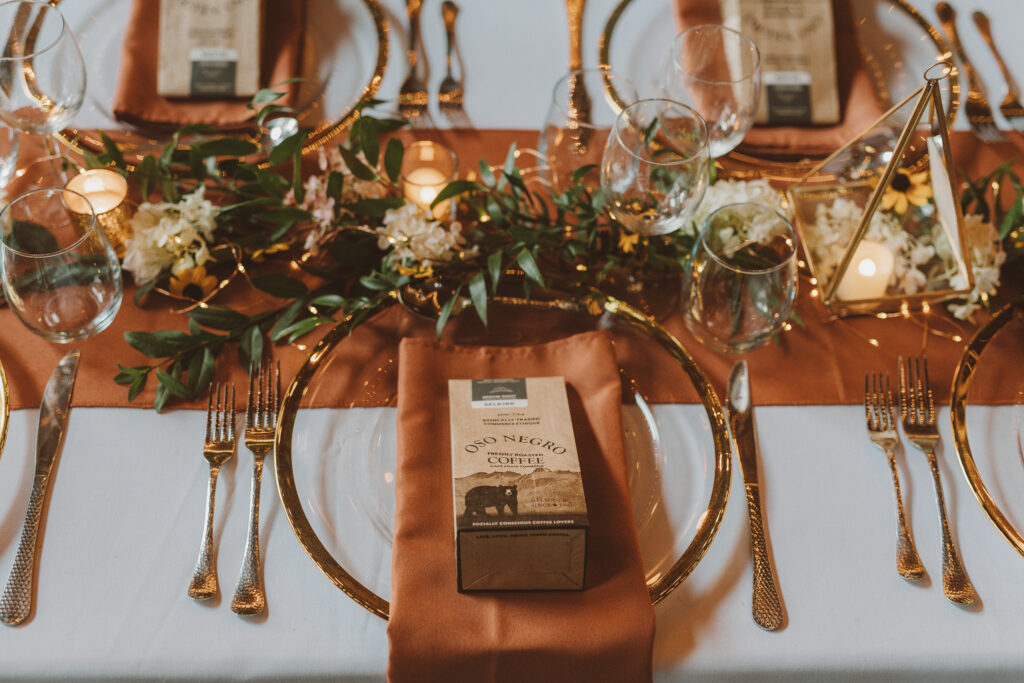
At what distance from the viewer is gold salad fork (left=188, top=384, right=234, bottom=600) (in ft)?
2.49

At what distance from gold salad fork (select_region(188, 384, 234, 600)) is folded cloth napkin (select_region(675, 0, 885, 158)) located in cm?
83

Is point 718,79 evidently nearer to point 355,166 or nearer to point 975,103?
point 975,103

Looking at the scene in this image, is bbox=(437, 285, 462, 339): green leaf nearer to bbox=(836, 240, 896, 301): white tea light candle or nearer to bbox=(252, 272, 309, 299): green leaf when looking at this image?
bbox=(252, 272, 309, 299): green leaf

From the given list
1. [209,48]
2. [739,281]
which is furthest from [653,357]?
[209,48]

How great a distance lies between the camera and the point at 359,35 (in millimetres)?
1271

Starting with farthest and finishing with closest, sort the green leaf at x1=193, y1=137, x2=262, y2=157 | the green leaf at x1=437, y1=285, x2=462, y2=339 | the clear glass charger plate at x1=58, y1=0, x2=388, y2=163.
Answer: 1. the clear glass charger plate at x1=58, y1=0, x2=388, y2=163
2. the green leaf at x1=193, y1=137, x2=262, y2=157
3. the green leaf at x1=437, y1=285, x2=462, y2=339

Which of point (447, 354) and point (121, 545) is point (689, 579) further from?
point (121, 545)

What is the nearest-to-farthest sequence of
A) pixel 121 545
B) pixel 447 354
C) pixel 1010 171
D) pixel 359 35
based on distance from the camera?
pixel 121 545 < pixel 447 354 < pixel 1010 171 < pixel 359 35

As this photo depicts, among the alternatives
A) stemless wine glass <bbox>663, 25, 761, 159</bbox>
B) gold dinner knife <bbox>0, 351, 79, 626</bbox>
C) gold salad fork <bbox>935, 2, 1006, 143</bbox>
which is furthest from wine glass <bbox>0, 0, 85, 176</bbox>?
gold salad fork <bbox>935, 2, 1006, 143</bbox>

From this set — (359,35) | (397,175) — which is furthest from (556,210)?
(359,35)

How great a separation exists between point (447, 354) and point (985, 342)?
69 cm

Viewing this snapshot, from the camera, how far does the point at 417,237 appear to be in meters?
Result: 0.89

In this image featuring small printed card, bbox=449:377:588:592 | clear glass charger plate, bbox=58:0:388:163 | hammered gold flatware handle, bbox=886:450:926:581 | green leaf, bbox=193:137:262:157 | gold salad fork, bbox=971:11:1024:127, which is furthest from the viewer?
gold salad fork, bbox=971:11:1024:127

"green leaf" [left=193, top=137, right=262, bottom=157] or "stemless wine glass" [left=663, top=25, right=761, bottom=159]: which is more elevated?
"stemless wine glass" [left=663, top=25, right=761, bottom=159]
